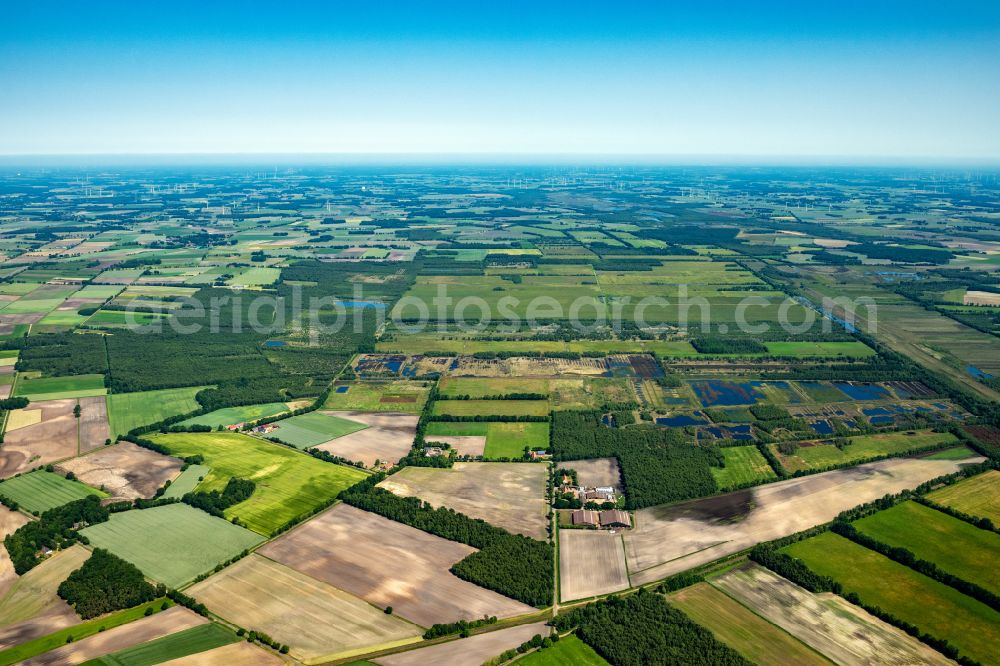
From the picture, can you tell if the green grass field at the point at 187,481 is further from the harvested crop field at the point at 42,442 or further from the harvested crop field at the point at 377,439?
the harvested crop field at the point at 42,442

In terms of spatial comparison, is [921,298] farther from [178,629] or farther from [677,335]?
[178,629]

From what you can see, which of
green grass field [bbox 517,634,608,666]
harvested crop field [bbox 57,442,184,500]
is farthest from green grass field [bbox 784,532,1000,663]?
harvested crop field [bbox 57,442,184,500]

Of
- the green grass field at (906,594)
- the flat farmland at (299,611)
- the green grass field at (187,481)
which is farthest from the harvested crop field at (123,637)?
the green grass field at (906,594)

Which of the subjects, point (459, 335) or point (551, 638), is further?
point (459, 335)

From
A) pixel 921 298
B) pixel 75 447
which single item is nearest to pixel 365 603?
pixel 75 447

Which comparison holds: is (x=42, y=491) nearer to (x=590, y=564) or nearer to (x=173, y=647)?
(x=173, y=647)

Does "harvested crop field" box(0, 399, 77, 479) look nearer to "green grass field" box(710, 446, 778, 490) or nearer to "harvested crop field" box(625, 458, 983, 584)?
"harvested crop field" box(625, 458, 983, 584)
